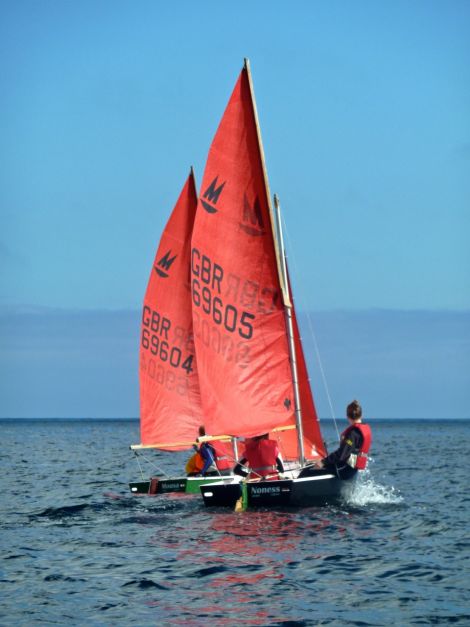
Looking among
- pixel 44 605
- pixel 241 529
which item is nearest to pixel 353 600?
pixel 44 605

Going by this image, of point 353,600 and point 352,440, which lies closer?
point 353,600

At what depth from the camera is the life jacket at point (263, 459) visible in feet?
79.4

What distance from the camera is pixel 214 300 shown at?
83.5 feet

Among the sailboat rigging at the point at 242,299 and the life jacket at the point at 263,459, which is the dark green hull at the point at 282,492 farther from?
the life jacket at the point at 263,459

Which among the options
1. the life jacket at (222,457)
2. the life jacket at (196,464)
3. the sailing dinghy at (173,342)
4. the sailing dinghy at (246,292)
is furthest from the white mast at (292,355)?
the sailing dinghy at (173,342)

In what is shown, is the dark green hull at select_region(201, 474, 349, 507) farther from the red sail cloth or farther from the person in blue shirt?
the person in blue shirt

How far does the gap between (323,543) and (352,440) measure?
13.8ft

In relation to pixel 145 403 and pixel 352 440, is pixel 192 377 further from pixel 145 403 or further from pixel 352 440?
pixel 352 440

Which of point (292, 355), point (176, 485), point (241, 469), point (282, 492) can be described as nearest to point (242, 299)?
point (292, 355)

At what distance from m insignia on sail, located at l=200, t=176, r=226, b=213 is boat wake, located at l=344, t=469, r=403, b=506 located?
7709 mm

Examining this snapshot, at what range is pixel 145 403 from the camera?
1321 inches

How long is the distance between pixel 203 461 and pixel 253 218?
8024mm

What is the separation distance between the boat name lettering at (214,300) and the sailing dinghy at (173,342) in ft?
22.0

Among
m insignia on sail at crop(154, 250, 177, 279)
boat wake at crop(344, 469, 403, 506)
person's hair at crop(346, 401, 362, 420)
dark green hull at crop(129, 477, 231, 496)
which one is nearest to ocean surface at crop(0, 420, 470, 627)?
boat wake at crop(344, 469, 403, 506)
